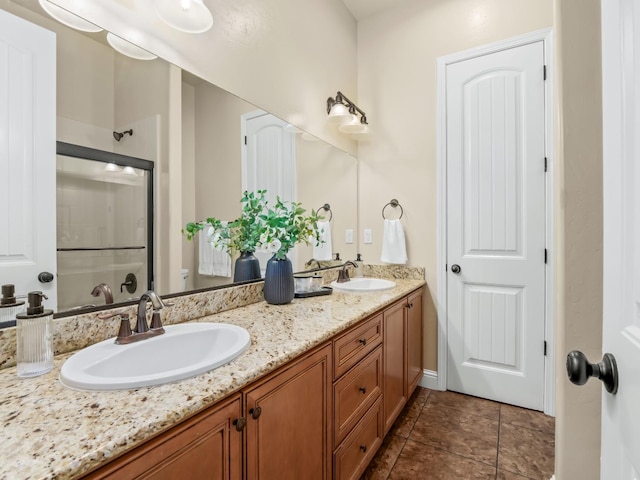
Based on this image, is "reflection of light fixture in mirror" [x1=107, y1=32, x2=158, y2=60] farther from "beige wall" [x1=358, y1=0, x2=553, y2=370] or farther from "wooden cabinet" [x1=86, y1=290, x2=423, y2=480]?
"beige wall" [x1=358, y1=0, x2=553, y2=370]

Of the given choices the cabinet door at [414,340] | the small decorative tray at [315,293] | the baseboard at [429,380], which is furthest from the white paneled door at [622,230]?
the baseboard at [429,380]

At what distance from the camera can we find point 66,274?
100cm

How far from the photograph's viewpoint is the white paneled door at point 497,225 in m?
2.09

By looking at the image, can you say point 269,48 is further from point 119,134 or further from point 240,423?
point 240,423

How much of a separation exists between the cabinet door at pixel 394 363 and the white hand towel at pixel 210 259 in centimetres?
86

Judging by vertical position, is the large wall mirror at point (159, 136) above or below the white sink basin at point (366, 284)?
above

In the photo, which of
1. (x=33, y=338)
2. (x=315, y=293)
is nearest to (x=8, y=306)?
(x=33, y=338)

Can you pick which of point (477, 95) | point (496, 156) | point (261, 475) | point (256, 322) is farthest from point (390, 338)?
point (477, 95)

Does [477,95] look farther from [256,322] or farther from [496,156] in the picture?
[256,322]

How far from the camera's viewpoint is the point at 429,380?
7.95 feet

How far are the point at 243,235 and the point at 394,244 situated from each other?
1312 millimetres

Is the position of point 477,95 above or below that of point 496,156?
above

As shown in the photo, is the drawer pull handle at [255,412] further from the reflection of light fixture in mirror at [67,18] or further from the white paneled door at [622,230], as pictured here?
the reflection of light fixture in mirror at [67,18]

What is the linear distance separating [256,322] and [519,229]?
186cm
